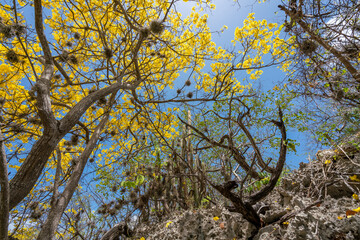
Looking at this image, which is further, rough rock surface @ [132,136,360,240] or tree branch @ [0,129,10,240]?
tree branch @ [0,129,10,240]

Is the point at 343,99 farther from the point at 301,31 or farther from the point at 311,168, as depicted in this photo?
the point at 311,168

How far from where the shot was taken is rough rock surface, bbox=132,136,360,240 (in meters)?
0.86

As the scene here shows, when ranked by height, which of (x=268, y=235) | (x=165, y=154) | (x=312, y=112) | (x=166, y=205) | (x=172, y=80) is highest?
(x=172, y=80)

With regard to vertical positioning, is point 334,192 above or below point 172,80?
below

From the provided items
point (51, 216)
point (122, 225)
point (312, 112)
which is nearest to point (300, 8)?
point (312, 112)

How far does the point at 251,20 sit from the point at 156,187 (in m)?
3.77

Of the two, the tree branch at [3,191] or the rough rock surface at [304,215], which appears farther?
the tree branch at [3,191]

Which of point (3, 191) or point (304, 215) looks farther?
point (3, 191)

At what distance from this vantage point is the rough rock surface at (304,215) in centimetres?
86

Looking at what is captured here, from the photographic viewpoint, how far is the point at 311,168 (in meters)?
1.70

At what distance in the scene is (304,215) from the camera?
3.00 feet

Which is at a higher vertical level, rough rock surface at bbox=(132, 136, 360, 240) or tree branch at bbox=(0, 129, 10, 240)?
tree branch at bbox=(0, 129, 10, 240)

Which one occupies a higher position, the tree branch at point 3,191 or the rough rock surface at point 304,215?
the tree branch at point 3,191

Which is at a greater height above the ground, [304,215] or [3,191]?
[3,191]
